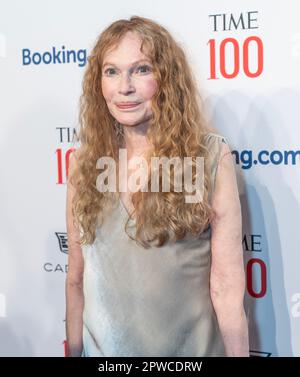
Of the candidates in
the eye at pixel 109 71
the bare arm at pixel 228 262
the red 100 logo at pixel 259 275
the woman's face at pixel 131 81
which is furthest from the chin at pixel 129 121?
the red 100 logo at pixel 259 275

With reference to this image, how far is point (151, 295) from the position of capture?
53.5 inches

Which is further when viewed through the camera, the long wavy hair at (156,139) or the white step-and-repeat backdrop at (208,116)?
the white step-and-repeat backdrop at (208,116)

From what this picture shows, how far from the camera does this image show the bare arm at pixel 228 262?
51.3 inches

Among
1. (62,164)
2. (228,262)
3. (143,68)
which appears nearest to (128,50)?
(143,68)

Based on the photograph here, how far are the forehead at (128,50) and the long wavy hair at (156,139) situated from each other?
0.04ft

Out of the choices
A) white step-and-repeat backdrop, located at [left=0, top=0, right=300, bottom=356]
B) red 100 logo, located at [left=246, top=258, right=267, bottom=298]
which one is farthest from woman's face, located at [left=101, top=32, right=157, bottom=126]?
red 100 logo, located at [left=246, top=258, right=267, bottom=298]

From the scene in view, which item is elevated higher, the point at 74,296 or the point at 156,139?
the point at 156,139

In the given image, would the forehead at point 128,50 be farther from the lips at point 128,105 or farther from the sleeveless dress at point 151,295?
the sleeveless dress at point 151,295

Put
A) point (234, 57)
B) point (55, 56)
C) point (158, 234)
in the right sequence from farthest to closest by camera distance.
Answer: point (55, 56), point (234, 57), point (158, 234)

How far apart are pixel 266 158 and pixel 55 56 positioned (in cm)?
70

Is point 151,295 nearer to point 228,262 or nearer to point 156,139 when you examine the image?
point 228,262

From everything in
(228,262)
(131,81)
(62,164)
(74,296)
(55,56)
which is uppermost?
(55,56)
